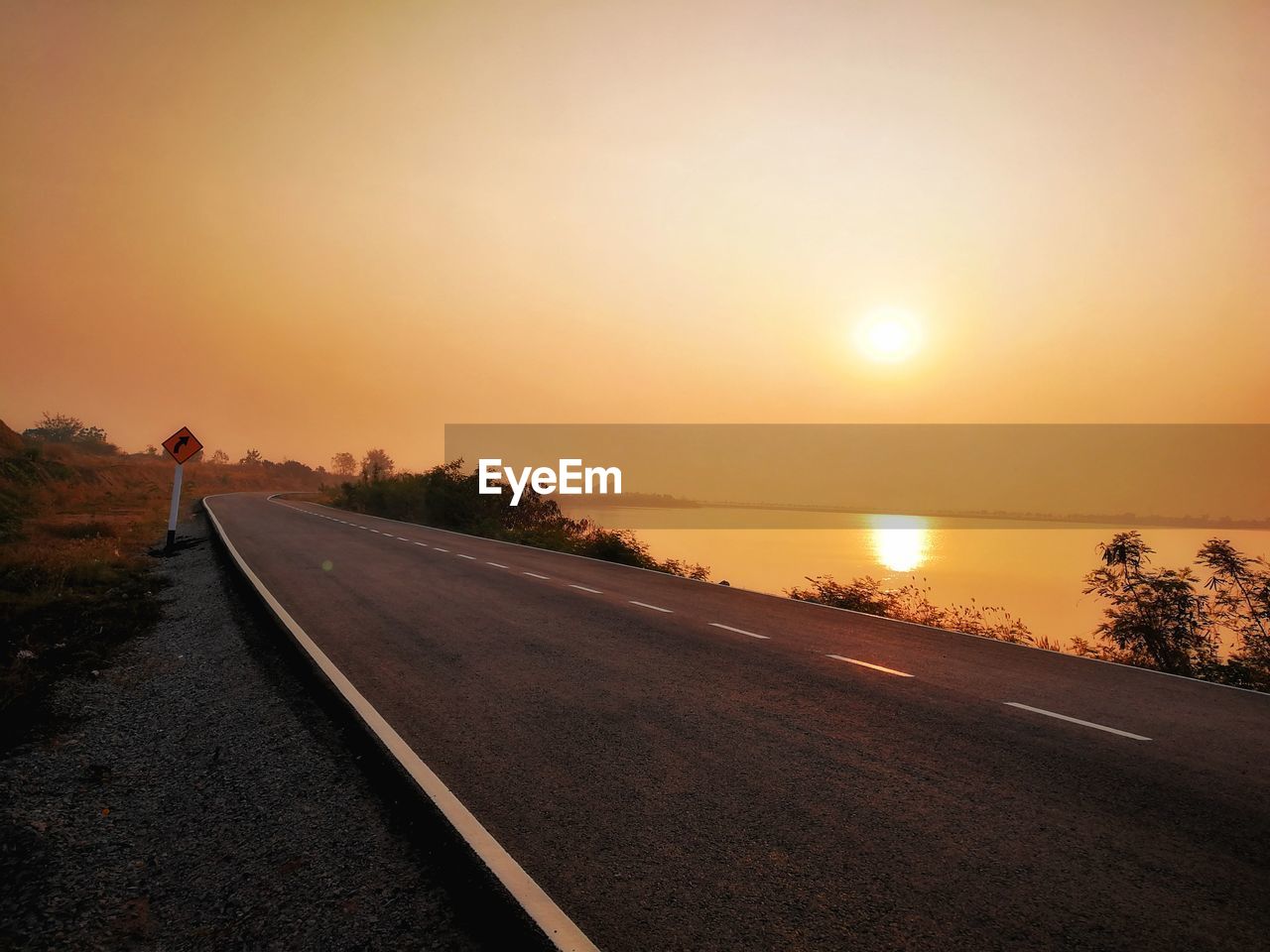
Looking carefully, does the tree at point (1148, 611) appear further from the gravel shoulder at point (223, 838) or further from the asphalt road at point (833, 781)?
the gravel shoulder at point (223, 838)

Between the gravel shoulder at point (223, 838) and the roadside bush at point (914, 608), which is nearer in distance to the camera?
the gravel shoulder at point (223, 838)

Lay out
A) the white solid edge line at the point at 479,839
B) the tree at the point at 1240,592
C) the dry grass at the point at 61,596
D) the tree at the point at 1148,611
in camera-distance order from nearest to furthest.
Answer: the white solid edge line at the point at 479,839
the dry grass at the point at 61,596
the tree at the point at 1240,592
the tree at the point at 1148,611

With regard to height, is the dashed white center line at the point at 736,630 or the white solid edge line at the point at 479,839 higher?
the white solid edge line at the point at 479,839

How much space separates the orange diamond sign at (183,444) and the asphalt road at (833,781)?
35.8 feet

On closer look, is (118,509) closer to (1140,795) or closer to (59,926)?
(59,926)

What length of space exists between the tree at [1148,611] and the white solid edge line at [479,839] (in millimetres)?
11636

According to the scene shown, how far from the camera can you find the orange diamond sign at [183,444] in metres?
16.1

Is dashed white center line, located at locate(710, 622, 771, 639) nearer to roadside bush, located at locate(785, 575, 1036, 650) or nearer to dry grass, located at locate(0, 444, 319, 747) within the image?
roadside bush, located at locate(785, 575, 1036, 650)

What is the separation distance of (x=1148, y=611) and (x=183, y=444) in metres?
22.6

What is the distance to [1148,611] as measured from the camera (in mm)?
11570

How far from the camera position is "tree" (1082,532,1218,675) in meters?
10.7

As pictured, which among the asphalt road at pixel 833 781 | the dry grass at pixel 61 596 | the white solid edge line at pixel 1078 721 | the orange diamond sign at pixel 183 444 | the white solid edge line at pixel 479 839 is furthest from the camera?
the orange diamond sign at pixel 183 444

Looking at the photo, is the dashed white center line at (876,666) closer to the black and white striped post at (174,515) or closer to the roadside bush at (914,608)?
the roadside bush at (914,608)

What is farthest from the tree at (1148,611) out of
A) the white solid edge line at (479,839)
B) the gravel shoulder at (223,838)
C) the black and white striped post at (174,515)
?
the black and white striped post at (174,515)
